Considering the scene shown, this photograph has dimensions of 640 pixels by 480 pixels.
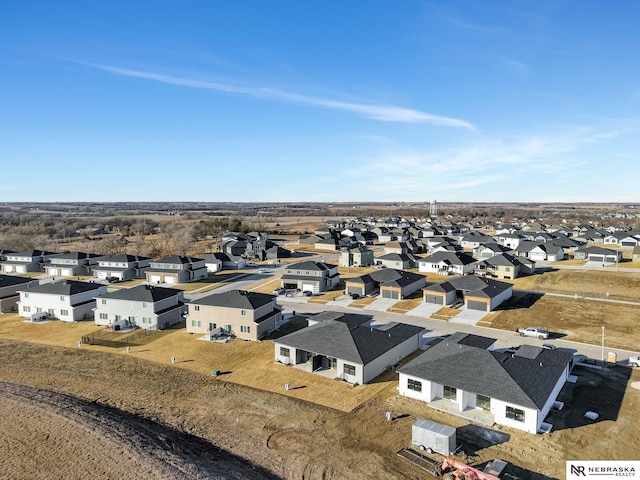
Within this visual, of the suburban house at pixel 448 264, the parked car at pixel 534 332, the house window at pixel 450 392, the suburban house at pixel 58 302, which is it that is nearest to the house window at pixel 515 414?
the house window at pixel 450 392

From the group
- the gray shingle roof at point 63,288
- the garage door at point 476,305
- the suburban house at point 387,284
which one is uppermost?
the gray shingle roof at point 63,288

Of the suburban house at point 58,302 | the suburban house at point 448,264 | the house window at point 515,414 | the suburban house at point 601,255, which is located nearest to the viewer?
the house window at point 515,414

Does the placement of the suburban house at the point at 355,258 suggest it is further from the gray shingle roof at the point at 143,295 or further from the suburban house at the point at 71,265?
the suburban house at the point at 71,265

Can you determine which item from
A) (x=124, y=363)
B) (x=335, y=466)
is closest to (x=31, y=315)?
(x=124, y=363)

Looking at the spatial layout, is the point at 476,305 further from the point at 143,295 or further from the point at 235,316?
the point at 143,295

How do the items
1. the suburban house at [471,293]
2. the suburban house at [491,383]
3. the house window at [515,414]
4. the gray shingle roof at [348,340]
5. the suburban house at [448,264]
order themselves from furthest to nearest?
the suburban house at [448,264] < the suburban house at [471,293] < the gray shingle roof at [348,340] < the suburban house at [491,383] < the house window at [515,414]

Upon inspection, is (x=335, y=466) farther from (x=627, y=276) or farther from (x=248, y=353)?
(x=627, y=276)

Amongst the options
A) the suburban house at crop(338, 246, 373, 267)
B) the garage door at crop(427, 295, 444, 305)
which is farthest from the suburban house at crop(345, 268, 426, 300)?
the suburban house at crop(338, 246, 373, 267)

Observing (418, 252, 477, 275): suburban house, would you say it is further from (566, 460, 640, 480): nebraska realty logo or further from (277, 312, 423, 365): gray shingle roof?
(566, 460, 640, 480): nebraska realty logo
